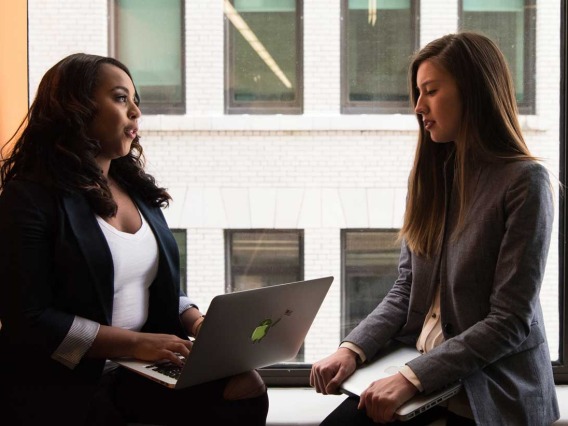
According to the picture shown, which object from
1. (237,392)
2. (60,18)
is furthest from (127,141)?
(60,18)

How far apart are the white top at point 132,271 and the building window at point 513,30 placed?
149 centimetres

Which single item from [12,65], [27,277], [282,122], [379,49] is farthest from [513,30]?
[27,277]

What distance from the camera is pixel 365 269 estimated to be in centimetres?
262

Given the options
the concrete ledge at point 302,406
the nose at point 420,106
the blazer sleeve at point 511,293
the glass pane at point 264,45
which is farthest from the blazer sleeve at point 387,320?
the glass pane at point 264,45

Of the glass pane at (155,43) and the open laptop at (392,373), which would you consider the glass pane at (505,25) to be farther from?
the open laptop at (392,373)

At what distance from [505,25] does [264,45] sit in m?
0.91

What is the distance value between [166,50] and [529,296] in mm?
1691

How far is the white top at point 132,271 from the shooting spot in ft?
5.82

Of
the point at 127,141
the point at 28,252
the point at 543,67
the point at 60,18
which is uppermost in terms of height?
the point at 60,18

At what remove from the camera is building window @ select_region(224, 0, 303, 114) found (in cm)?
261

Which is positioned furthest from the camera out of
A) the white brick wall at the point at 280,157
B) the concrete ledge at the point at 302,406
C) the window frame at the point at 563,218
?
the white brick wall at the point at 280,157

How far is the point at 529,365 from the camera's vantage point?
1.63 meters

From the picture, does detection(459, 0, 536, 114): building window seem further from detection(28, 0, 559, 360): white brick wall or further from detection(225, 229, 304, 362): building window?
detection(225, 229, 304, 362): building window

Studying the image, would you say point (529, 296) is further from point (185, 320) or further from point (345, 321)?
point (345, 321)
